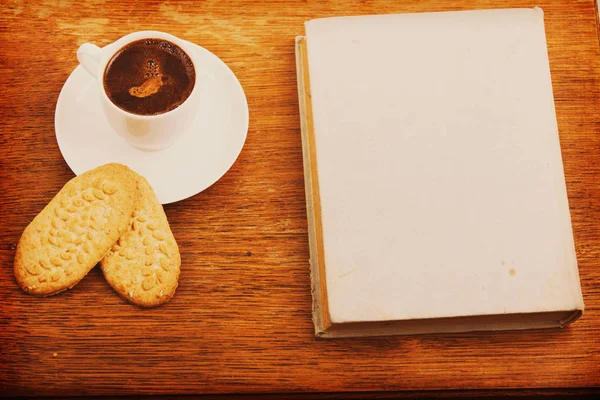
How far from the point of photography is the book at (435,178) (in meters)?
0.73

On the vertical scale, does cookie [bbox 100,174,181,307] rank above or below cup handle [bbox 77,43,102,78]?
below

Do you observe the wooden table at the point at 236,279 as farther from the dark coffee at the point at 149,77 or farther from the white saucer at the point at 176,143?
the dark coffee at the point at 149,77

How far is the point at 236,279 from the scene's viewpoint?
79 cm

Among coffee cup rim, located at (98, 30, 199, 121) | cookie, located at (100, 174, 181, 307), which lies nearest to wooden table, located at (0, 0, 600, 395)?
cookie, located at (100, 174, 181, 307)

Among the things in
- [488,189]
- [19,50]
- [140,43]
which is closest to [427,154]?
[488,189]

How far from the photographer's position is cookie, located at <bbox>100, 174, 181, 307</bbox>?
0.74 m

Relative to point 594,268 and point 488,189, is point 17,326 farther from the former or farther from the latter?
point 594,268

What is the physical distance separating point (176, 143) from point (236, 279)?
0.22 meters

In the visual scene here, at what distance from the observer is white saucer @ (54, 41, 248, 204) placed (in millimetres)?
791

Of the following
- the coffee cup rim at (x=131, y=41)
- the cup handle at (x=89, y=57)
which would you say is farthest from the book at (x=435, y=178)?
the cup handle at (x=89, y=57)

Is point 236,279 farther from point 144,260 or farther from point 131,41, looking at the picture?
point 131,41

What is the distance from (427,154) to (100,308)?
496 mm

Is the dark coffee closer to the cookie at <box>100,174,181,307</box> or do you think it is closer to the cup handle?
the cup handle

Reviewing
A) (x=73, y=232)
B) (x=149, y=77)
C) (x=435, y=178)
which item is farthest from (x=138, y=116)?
(x=435, y=178)
